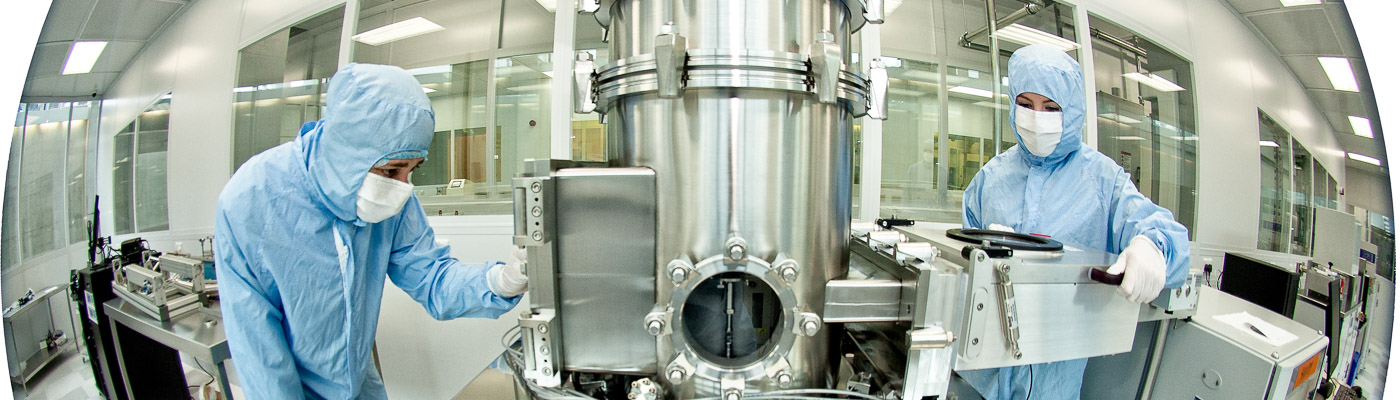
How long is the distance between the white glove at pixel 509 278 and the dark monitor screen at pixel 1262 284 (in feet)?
5.12

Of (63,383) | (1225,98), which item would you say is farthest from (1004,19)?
(63,383)

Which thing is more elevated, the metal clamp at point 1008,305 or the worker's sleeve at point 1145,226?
the worker's sleeve at point 1145,226

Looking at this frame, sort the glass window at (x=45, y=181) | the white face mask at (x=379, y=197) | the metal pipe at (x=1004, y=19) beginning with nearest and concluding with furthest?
the white face mask at (x=379, y=197), the glass window at (x=45, y=181), the metal pipe at (x=1004, y=19)

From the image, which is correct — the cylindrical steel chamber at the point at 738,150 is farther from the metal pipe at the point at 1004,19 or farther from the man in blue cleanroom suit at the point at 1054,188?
the metal pipe at the point at 1004,19

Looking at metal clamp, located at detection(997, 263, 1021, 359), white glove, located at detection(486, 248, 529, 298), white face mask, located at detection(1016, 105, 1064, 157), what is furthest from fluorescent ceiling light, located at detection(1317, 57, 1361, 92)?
white glove, located at detection(486, 248, 529, 298)

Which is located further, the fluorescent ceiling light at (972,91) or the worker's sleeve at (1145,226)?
the fluorescent ceiling light at (972,91)

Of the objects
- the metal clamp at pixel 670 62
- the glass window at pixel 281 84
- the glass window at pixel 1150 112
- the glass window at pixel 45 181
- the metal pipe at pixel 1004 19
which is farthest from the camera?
the metal pipe at pixel 1004 19

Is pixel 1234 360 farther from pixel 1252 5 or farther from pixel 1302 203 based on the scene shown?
pixel 1252 5

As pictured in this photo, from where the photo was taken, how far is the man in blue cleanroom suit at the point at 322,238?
65 centimetres

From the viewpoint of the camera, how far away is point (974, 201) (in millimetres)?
1048

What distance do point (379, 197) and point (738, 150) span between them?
0.64 metres

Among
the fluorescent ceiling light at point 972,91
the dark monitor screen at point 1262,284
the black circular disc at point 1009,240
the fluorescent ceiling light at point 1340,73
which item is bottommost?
the dark monitor screen at point 1262,284

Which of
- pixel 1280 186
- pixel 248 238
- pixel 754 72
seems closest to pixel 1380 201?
pixel 1280 186

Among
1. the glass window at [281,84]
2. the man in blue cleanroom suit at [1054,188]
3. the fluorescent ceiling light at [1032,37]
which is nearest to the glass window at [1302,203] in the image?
the man in blue cleanroom suit at [1054,188]
